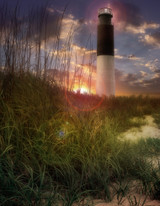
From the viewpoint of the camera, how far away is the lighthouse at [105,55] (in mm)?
7895

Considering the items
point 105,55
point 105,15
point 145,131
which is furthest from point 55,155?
point 105,15

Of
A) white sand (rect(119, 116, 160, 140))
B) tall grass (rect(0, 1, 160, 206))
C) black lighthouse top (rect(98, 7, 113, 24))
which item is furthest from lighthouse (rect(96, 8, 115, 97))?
tall grass (rect(0, 1, 160, 206))

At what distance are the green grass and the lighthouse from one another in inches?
220

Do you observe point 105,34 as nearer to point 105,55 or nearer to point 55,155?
point 105,55

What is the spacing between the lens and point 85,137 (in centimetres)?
183

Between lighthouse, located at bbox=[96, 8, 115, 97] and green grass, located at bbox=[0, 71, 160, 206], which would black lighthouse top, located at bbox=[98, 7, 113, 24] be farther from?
green grass, located at bbox=[0, 71, 160, 206]

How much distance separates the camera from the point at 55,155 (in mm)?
1636

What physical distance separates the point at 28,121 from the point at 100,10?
24.2ft

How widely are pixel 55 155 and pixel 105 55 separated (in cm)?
670

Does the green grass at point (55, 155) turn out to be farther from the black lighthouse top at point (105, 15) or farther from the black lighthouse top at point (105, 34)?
the black lighthouse top at point (105, 15)

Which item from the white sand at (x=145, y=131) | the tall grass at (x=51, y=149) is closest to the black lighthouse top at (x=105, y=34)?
the white sand at (x=145, y=131)

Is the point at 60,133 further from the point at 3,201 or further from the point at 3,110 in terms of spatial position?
the point at 3,201

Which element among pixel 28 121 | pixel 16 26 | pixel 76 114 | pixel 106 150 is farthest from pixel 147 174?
pixel 16 26

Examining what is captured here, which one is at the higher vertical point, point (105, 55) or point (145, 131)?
point (105, 55)
